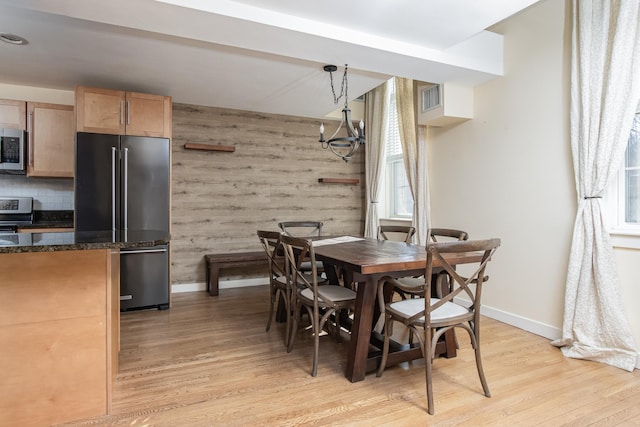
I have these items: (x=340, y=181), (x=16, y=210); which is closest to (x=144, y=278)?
(x=16, y=210)

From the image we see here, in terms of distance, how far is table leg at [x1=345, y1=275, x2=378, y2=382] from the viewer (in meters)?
2.32

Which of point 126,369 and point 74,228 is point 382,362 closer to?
point 126,369

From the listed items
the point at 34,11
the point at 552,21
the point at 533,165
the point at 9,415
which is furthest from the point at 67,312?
the point at 552,21

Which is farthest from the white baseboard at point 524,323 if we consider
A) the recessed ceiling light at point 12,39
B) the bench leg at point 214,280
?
the recessed ceiling light at point 12,39

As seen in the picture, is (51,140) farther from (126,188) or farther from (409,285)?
(409,285)

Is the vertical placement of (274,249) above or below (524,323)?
above

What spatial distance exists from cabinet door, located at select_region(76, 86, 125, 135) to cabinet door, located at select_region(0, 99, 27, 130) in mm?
689

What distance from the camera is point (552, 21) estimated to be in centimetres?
309


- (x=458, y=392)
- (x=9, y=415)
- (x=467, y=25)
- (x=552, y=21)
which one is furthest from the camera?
(x=552, y=21)

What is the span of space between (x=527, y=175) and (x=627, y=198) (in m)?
0.77

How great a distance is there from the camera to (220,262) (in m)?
4.53

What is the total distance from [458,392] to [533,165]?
7.01 ft

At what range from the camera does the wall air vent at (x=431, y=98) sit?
3.90m

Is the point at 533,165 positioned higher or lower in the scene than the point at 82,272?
higher
